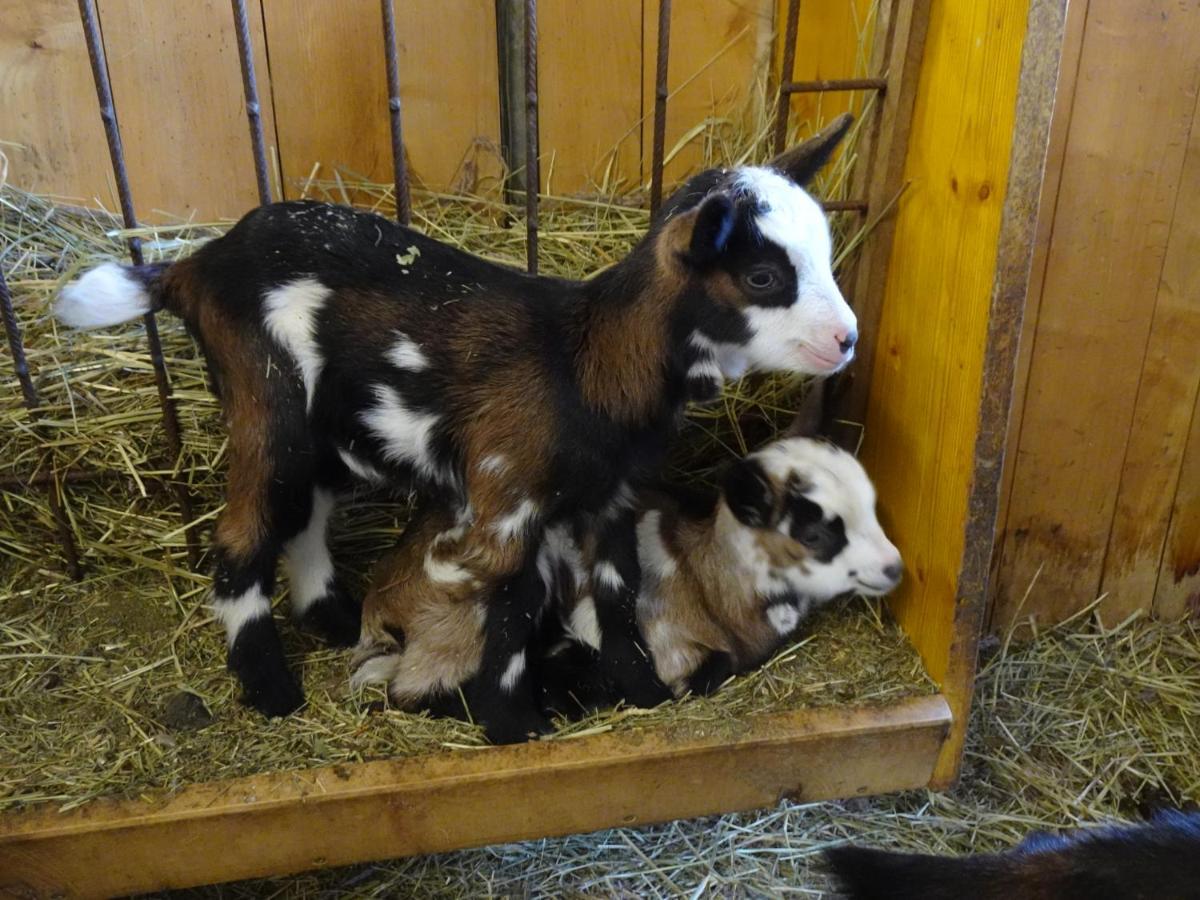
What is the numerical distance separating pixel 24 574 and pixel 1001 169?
2.24 meters

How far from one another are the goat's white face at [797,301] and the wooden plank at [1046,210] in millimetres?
460

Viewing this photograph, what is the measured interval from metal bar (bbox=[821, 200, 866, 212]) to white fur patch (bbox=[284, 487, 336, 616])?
1.20m

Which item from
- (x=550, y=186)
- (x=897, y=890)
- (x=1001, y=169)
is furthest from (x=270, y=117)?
(x=897, y=890)

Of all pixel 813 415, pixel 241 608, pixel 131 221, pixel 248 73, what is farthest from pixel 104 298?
pixel 813 415

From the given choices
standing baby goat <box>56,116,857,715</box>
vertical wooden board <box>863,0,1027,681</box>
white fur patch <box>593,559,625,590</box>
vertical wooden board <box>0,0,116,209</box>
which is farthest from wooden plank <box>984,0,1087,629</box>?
vertical wooden board <box>0,0,116,209</box>

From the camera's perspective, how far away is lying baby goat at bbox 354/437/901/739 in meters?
2.04

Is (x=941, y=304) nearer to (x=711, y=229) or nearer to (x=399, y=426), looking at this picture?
(x=711, y=229)

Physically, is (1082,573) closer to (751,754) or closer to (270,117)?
(751,754)

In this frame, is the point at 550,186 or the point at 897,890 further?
the point at 550,186

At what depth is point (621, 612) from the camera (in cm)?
210

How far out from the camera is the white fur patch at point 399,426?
1924 millimetres

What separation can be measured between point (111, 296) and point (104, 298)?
0.01 meters

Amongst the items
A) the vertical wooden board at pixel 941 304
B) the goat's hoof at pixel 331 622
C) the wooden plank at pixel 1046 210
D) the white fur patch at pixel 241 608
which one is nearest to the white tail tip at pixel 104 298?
the white fur patch at pixel 241 608

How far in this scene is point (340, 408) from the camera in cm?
193
